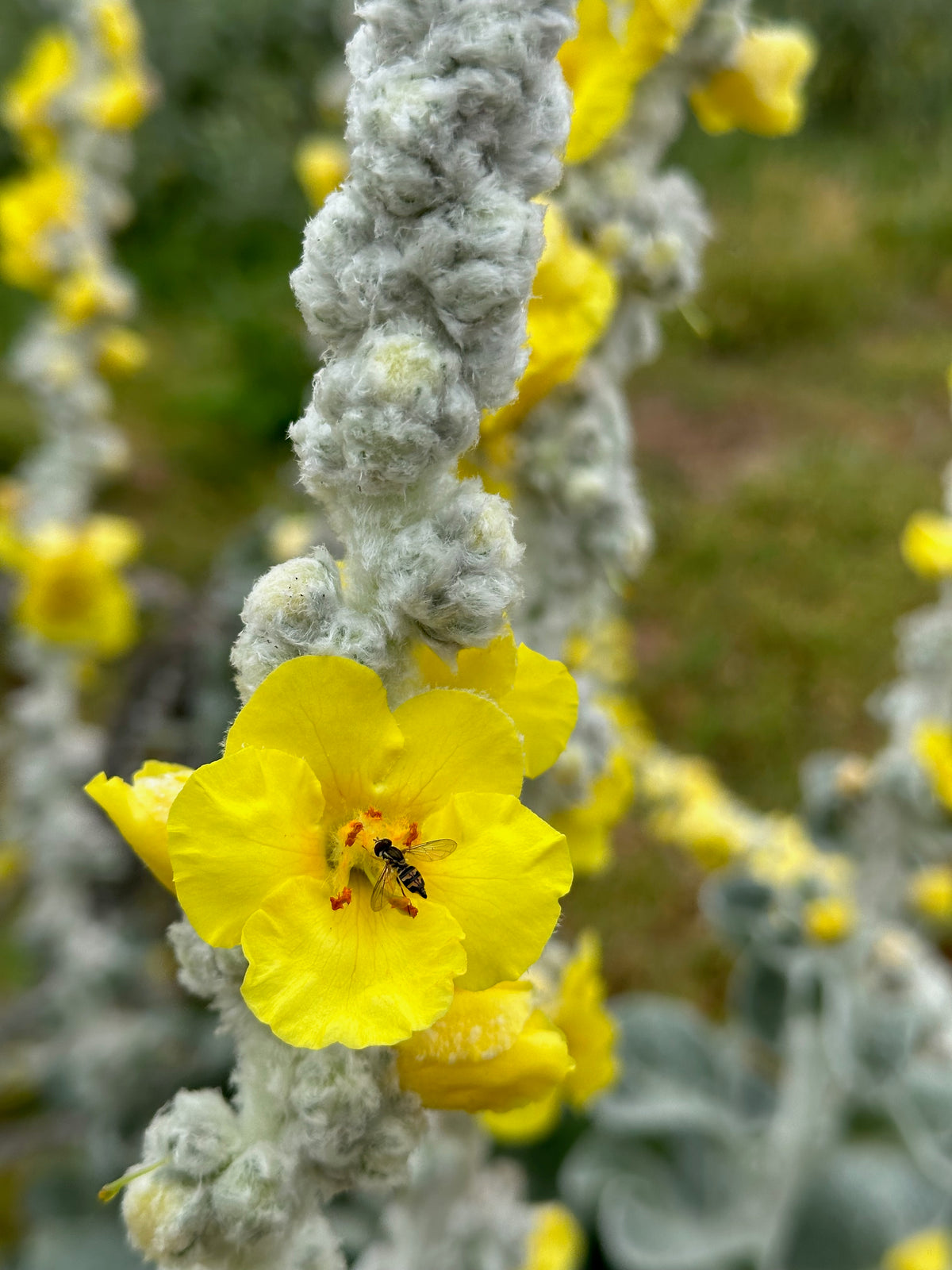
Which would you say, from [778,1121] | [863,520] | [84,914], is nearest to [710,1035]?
[778,1121]

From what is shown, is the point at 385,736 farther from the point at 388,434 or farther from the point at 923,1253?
the point at 923,1253

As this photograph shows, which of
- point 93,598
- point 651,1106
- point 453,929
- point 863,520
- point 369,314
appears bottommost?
point 863,520

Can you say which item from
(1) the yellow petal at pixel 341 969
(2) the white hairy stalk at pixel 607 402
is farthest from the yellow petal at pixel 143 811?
(2) the white hairy stalk at pixel 607 402

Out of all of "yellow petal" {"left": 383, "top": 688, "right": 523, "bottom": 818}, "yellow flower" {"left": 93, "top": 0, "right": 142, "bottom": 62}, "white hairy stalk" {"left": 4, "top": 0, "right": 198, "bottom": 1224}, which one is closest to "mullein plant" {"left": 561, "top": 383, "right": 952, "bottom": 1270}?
"white hairy stalk" {"left": 4, "top": 0, "right": 198, "bottom": 1224}

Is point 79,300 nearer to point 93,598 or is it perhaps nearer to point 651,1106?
point 93,598

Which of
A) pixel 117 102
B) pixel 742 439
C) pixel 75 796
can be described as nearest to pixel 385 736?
pixel 117 102

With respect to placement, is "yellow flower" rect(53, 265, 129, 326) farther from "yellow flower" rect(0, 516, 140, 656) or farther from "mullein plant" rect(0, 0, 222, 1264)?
"yellow flower" rect(0, 516, 140, 656)
